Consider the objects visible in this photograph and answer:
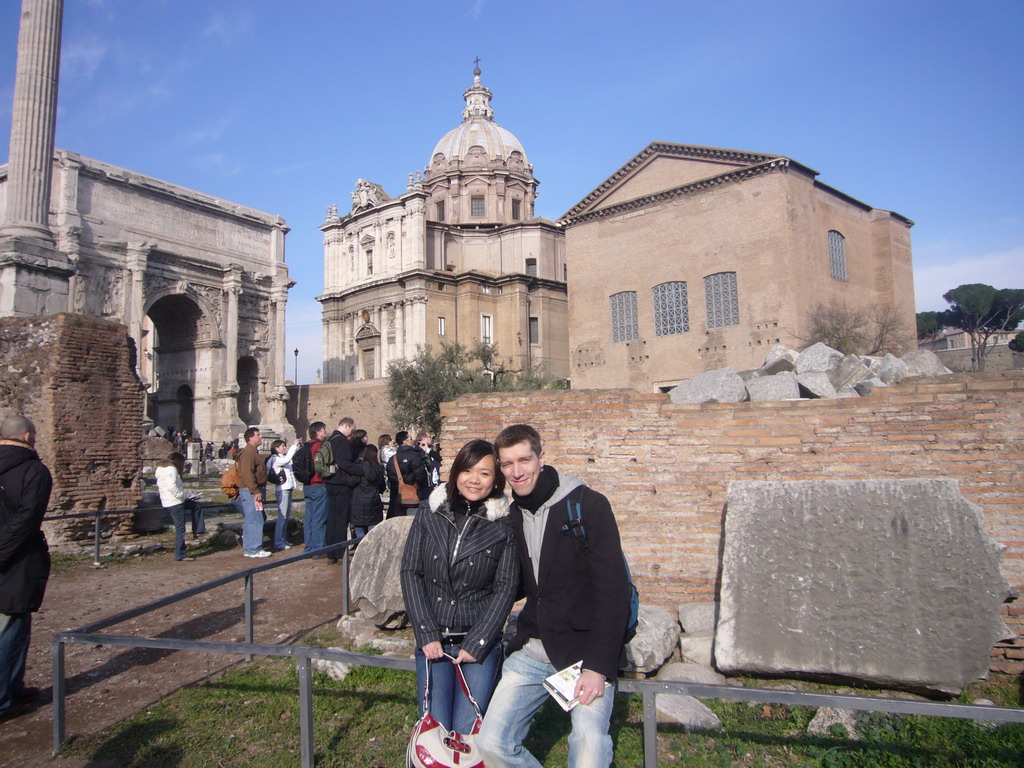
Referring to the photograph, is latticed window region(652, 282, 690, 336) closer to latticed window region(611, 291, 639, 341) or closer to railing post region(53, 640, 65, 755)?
latticed window region(611, 291, 639, 341)

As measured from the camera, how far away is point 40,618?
661 centimetres

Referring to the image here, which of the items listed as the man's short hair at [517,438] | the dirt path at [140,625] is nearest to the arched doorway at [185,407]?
the dirt path at [140,625]

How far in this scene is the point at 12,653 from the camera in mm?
4332

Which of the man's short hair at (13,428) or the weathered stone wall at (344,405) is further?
the weathered stone wall at (344,405)

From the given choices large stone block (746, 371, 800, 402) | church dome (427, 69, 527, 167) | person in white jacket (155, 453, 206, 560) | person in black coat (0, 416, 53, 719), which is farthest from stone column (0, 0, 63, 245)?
church dome (427, 69, 527, 167)

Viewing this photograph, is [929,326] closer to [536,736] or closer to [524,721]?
[536,736]

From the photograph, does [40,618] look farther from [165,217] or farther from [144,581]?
[165,217]

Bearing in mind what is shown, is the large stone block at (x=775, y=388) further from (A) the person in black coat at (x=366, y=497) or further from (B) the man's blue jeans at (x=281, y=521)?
(B) the man's blue jeans at (x=281, y=521)

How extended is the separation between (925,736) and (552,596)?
2304 millimetres

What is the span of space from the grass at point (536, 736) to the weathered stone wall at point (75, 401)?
6.82 m

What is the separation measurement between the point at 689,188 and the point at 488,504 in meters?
27.5

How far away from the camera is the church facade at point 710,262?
2594cm

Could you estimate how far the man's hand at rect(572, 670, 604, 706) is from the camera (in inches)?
105

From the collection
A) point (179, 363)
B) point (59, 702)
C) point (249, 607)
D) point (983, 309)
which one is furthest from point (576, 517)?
point (983, 309)
